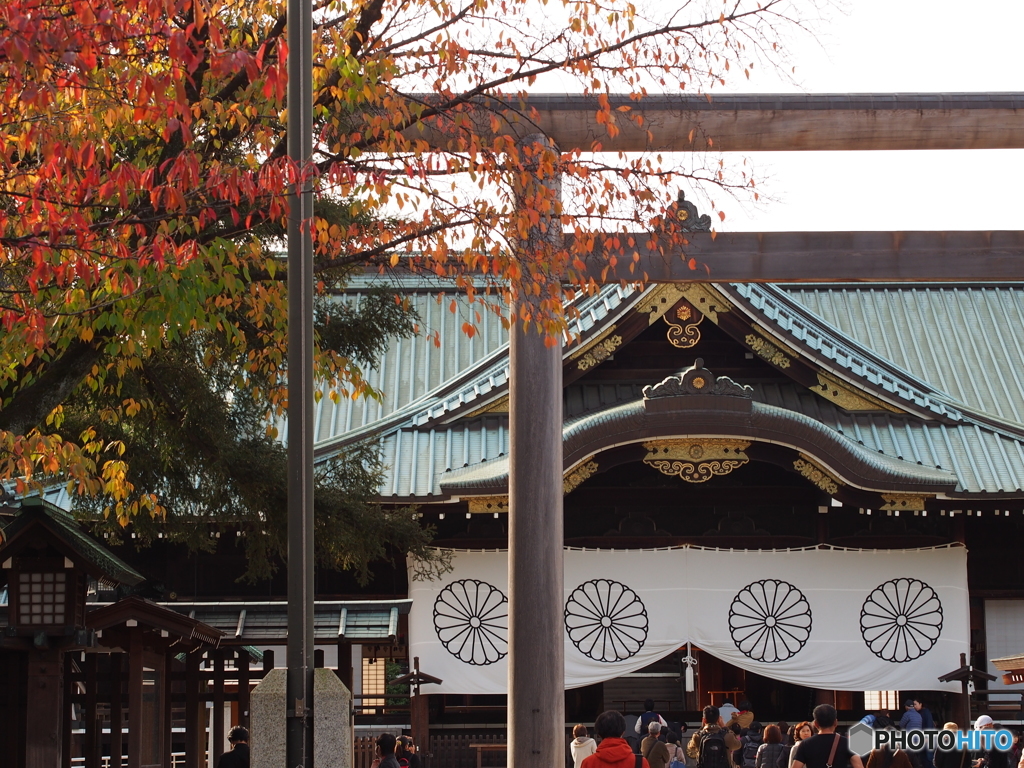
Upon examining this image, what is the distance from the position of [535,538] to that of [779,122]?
3.24 metres

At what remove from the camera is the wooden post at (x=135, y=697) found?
933 cm

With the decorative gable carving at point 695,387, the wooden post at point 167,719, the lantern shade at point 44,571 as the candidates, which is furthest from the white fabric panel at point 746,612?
the lantern shade at point 44,571

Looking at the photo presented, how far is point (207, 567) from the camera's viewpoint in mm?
15180

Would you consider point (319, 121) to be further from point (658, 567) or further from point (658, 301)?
point (658, 567)

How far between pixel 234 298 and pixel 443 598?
7.65 metres

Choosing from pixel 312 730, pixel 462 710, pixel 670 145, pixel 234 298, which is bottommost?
pixel 462 710

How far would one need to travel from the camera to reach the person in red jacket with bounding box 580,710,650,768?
19.4 feet

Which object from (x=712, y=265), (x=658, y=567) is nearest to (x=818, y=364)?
(x=658, y=567)

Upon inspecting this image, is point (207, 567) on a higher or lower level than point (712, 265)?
lower

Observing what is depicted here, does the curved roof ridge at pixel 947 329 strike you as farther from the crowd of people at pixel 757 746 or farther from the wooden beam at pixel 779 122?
the wooden beam at pixel 779 122

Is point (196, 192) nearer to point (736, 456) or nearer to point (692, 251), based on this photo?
point (692, 251)

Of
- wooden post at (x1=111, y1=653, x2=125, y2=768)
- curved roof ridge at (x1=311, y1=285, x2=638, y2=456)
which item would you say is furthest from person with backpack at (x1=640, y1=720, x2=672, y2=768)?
curved roof ridge at (x1=311, y1=285, x2=638, y2=456)

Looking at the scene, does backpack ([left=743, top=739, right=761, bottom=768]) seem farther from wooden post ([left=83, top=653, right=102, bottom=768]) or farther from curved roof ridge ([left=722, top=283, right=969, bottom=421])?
wooden post ([left=83, top=653, right=102, bottom=768])

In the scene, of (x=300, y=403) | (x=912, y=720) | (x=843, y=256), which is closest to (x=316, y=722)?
(x=300, y=403)
